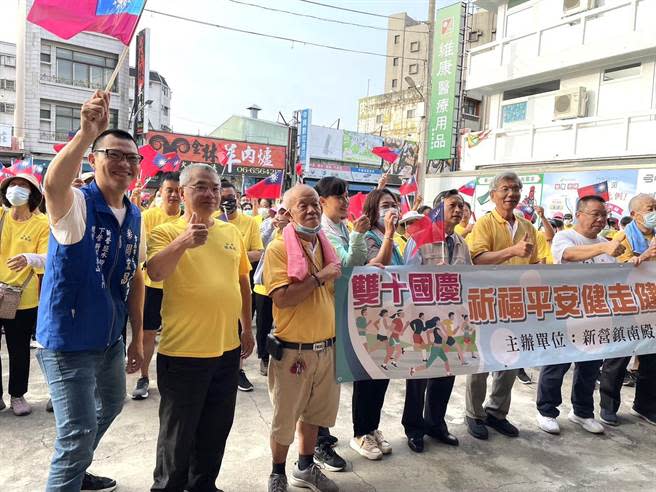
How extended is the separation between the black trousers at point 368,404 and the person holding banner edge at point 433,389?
0.26m

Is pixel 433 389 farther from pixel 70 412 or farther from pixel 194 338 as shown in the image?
pixel 70 412

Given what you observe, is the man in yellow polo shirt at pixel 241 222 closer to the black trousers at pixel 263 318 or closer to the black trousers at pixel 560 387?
the black trousers at pixel 263 318

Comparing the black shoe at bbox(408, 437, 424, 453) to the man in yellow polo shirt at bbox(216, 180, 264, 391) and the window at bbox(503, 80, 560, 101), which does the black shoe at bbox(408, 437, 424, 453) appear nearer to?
the man in yellow polo shirt at bbox(216, 180, 264, 391)

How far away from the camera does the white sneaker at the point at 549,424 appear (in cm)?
390

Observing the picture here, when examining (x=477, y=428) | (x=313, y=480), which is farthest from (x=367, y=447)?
(x=477, y=428)

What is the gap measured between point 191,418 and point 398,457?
1.62 metres

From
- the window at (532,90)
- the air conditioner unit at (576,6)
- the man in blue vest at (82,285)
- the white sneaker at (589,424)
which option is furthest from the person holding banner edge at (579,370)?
the window at (532,90)

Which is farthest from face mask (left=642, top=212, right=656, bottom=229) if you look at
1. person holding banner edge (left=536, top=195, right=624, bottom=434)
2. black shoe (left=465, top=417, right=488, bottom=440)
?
black shoe (left=465, top=417, right=488, bottom=440)

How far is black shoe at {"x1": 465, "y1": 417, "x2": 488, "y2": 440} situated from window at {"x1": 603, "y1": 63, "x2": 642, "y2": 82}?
38.0 feet

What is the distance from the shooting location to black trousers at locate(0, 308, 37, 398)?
151 inches

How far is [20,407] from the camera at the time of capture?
12.4ft

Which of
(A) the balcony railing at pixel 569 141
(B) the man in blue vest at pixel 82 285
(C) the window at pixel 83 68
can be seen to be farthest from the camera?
(C) the window at pixel 83 68

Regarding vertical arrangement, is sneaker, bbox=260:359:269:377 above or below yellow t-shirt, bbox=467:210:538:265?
below

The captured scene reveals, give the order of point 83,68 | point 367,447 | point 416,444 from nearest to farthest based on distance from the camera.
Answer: point 367,447, point 416,444, point 83,68
